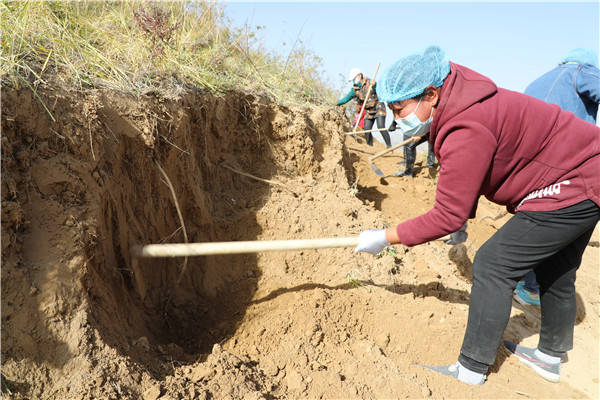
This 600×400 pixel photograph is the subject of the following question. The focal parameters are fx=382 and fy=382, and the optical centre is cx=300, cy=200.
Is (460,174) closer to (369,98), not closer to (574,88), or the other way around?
(574,88)

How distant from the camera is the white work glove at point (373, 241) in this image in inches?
95.2

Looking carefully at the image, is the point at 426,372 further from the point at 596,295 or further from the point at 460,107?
the point at 596,295

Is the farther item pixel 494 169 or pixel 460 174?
pixel 494 169

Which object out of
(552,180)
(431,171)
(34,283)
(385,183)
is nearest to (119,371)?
(34,283)

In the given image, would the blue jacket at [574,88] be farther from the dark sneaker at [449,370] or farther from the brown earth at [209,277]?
the dark sneaker at [449,370]

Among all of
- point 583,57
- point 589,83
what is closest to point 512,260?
point 589,83

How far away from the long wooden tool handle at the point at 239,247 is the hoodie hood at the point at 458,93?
3.11 feet

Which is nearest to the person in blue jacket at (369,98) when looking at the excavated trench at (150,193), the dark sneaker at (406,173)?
the dark sneaker at (406,173)

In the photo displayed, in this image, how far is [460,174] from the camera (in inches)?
77.1

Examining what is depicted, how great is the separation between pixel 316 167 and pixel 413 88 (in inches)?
89.8

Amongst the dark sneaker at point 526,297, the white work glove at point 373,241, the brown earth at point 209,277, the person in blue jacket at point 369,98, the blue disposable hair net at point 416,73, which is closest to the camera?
the brown earth at point 209,277

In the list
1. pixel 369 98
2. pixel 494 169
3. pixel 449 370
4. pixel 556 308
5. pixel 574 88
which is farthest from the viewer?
pixel 369 98

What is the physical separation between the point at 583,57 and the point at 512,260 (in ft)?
9.62

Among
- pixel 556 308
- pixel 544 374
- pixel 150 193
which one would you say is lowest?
pixel 544 374
